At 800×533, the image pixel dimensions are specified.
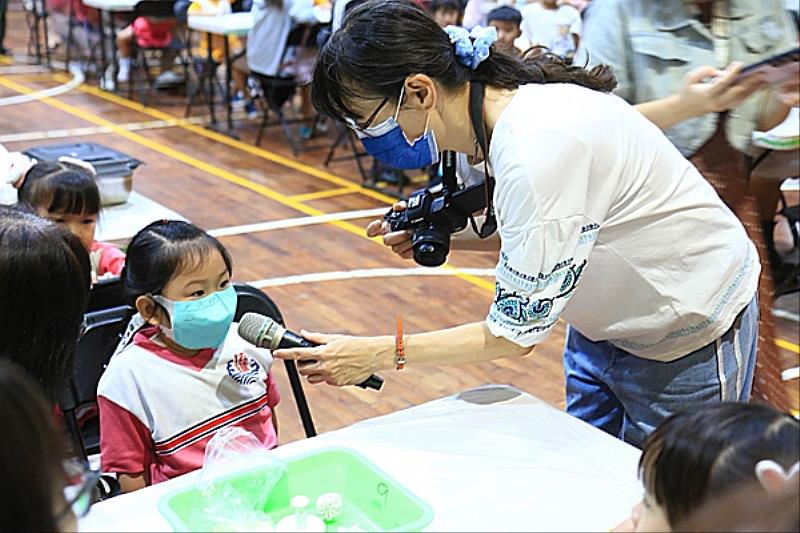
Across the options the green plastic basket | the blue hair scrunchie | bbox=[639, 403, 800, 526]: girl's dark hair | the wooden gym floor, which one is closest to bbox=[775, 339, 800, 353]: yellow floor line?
the wooden gym floor

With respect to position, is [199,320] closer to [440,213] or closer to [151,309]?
[151,309]

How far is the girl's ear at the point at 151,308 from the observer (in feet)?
6.93

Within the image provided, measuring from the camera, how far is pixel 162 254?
6.93 feet

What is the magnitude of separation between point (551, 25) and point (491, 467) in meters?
5.23

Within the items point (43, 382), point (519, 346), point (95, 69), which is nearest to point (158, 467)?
point (43, 382)

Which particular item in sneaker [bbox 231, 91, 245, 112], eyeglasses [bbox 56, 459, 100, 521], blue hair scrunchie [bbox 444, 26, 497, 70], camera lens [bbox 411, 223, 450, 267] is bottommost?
sneaker [bbox 231, 91, 245, 112]

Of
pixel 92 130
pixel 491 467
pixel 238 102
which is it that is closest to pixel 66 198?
pixel 491 467

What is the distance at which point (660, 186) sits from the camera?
175cm

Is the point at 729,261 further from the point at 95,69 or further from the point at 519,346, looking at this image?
the point at 95,69

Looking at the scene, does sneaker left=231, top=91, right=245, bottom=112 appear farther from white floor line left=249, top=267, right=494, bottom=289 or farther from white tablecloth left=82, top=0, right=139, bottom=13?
white floor line left=249, top=267, right=494, bottom=289

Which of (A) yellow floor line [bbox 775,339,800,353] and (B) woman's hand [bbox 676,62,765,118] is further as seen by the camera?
(A) yellow floor line [bbox 775,339,800,353]

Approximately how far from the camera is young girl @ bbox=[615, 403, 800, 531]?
3.78 feet

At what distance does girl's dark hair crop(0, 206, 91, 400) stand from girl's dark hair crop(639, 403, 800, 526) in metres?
0.93

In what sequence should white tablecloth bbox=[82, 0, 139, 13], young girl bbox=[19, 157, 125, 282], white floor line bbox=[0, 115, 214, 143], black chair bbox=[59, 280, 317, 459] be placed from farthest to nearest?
white tablecloth bbox=[82, 0, 139, 13], white floor line bbox=[0, 115, 214, 143], young girl bbox=[19, 157, 125, 282], black chair bbox=[59, 280, 317, 459]
